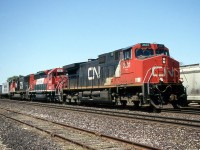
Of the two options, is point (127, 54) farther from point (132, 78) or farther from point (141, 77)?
point (141, 77)

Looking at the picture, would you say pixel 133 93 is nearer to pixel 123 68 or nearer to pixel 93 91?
pixel 123 68

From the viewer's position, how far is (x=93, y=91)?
2031 cm

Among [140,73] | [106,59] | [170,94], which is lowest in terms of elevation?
[170,94]

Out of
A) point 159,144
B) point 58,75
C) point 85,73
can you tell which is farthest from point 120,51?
point 58,75

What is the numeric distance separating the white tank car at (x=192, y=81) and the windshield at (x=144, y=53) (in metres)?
4.52

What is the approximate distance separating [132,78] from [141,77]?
33.4 inches

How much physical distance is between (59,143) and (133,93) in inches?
357

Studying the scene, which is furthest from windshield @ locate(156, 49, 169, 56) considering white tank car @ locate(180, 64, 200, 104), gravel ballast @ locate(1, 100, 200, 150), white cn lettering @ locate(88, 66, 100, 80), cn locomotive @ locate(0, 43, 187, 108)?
gravel ballast @ locate(1, 100, 200, 150)

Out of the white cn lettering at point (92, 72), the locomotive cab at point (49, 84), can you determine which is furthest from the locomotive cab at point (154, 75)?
the locomotive cab at point (49, 84)

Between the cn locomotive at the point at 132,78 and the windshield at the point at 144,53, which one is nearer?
the cn locomotive at the point at 132,78

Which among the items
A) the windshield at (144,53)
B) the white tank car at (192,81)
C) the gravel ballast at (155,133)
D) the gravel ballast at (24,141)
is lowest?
the gravel ballast at (24,141)

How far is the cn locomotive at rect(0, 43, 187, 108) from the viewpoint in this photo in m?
15.0

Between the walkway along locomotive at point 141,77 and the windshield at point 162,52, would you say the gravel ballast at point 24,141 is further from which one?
the windshield at point 162,52

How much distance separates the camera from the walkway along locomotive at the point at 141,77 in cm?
1491
